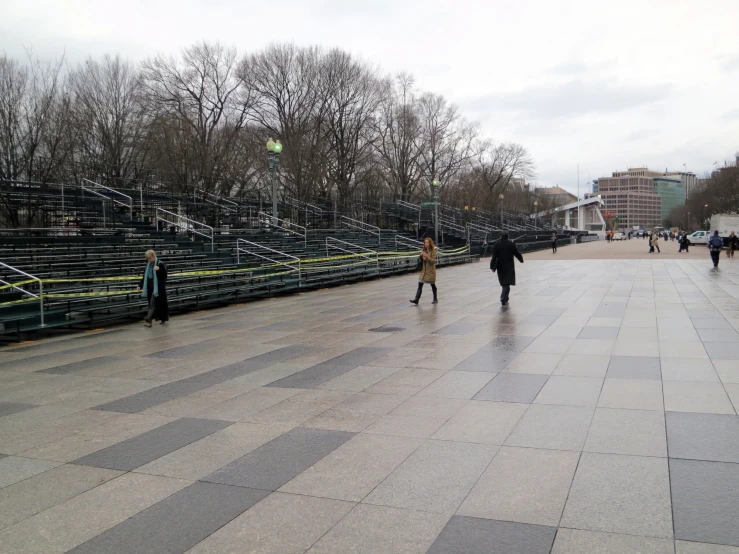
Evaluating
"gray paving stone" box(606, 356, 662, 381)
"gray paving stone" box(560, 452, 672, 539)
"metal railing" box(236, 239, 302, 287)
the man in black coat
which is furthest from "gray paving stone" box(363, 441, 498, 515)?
"metal railing" box(236, 239, 302, 287)

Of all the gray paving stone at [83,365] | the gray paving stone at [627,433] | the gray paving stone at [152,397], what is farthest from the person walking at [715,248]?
the gray paving stone at [152,397]

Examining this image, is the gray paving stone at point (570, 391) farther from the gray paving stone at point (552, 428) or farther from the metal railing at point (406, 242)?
the metal railing at point (406, 242)

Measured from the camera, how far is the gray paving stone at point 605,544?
3293mm

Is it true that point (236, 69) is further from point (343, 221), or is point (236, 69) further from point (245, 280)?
point (245, 280)

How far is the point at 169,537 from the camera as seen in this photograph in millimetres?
3594

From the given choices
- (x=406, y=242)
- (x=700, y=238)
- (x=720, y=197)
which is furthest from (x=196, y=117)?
(x=720, y=197)

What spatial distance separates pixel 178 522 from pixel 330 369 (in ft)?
14.6

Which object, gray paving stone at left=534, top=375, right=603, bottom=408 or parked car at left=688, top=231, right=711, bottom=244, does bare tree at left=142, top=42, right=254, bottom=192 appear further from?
parked car at left=688, top=231, right=711, bottom=244

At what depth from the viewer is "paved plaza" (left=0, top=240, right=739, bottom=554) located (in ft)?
11.8

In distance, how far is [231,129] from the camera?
41.2 m

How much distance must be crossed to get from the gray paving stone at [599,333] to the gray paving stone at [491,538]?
7.10m

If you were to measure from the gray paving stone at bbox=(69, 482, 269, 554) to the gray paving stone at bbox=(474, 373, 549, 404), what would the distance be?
316cm

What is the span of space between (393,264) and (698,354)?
20.5 m

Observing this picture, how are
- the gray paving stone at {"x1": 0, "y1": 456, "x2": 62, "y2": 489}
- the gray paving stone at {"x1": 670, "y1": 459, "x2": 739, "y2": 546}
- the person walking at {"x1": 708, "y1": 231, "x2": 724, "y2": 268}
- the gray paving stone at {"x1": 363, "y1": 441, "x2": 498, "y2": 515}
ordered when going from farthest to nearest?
the person walking at {"x1": 708, "y1": 231, "x2": 724, "y2": 268}, the gray paving stone at {"x1": 0, "y1": 456, "x2": 62, "y2": 489}, the gray paving stone at {"x1": 363, "y1": 441, "x2": 498, "y2": 515}, the gray paving stone at {"x1": 670, "y1": 459, "x2": 739, "y2": 546}
